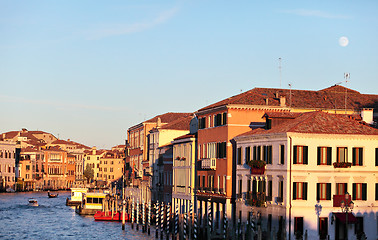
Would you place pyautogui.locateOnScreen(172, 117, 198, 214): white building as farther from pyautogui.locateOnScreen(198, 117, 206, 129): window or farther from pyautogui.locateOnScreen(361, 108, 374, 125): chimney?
pyautogui.locateOnScreen(361, 108, 374, 125): chimney

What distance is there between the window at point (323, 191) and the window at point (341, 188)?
0.43 metres

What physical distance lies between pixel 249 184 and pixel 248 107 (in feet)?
20.4

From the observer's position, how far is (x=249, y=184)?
1559 inches

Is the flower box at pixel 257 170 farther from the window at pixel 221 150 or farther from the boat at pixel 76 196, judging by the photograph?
the boat at pixel 76 196

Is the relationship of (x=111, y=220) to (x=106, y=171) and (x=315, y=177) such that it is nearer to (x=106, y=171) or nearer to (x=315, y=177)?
(x=315, y=177)

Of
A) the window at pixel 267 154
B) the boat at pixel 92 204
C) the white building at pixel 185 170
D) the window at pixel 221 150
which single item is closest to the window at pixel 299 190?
the window at pixel 267 154

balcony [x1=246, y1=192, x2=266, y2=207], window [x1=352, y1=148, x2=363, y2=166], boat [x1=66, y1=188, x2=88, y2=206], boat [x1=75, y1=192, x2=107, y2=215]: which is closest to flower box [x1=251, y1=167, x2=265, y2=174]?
balcony [x1=246, y1=192, x2=266, y2=207]

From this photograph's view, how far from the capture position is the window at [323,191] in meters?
35.0

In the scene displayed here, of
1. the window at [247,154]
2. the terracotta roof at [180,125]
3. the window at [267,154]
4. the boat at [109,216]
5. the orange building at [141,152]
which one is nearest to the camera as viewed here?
the window at [267,154]

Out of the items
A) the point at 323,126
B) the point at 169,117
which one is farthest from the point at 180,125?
the point at 323,126

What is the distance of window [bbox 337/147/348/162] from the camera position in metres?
35.4

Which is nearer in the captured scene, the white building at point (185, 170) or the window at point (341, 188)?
the window at point (341, 188)

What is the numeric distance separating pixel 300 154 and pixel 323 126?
227 centimetres

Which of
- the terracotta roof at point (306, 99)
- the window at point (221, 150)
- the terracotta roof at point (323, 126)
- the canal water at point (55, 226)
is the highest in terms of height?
the terracotta roof at point (306, 99)
